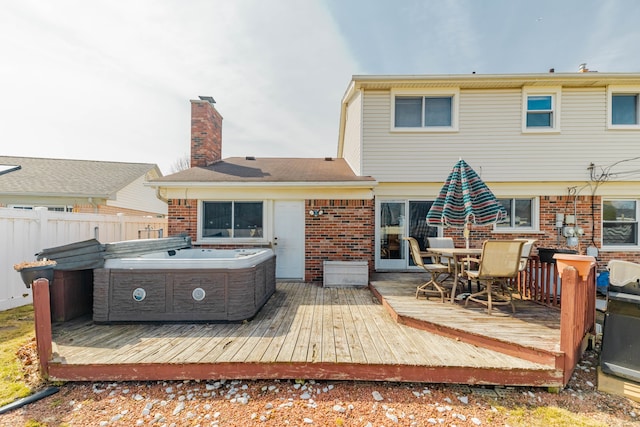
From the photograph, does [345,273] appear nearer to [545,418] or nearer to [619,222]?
[545,418]

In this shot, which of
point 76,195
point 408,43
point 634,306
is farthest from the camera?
point 76,195

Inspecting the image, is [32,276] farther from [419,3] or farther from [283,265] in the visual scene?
[419,3]

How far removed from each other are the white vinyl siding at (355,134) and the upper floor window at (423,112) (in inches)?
36.8

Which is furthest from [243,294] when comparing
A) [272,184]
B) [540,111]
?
[540,111]

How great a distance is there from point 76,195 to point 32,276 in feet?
34.8

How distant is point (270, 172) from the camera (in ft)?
25.2

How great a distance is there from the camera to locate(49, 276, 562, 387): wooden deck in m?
2.82

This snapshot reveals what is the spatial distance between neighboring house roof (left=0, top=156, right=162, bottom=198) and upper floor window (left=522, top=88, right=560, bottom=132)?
615 inches

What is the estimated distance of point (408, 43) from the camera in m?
9.06

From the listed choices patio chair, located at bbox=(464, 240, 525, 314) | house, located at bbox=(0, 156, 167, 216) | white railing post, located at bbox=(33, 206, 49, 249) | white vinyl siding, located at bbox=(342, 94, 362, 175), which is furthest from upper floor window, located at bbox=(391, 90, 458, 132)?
house, located at bbox=(0, 156, 167, 216)

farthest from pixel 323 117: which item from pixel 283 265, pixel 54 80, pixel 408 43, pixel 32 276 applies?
pixel 32 276

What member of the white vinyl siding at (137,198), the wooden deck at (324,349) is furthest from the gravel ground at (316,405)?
the white vinyl siding at (137,198)

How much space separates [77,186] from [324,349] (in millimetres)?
14369

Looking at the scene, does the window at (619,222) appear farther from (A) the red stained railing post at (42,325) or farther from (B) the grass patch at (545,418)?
(A) the red stained railing post at (42,325)
